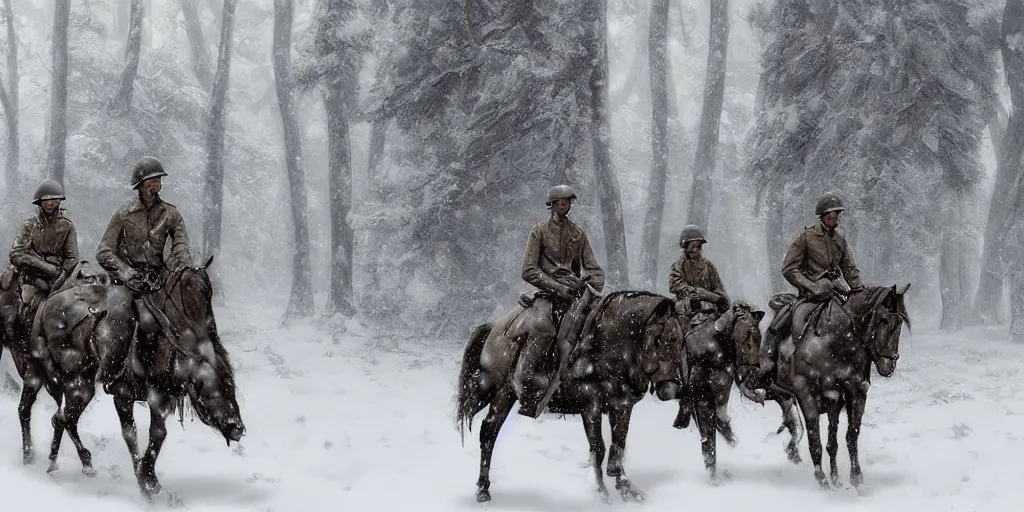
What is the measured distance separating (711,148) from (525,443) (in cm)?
1608

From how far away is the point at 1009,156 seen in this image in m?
23.8

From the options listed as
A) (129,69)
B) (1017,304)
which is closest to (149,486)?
(1017,304)

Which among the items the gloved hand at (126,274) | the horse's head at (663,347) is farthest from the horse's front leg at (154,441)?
the horse's head at (663,347)

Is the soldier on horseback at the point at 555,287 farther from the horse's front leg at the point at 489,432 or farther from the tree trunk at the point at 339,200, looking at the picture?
the tree trunk at the point at 339,200

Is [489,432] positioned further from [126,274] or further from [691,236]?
[126,274]

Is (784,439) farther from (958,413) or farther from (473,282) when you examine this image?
(473,282)

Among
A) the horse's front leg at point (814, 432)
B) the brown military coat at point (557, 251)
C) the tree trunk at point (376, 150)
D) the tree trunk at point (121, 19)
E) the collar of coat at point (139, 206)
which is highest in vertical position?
the tree trunk at point (121, 19)

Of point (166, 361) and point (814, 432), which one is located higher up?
point (166, 361)

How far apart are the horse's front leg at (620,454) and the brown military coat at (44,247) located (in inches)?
250

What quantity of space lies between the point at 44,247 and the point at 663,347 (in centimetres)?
720

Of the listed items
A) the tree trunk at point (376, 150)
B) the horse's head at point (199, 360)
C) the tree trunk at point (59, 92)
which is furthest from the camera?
the tree trunk at point (376, 150)

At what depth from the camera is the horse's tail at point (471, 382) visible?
1102 centimetres

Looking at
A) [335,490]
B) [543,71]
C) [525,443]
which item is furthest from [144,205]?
[543,71]

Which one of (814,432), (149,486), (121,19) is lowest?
(149,486)
